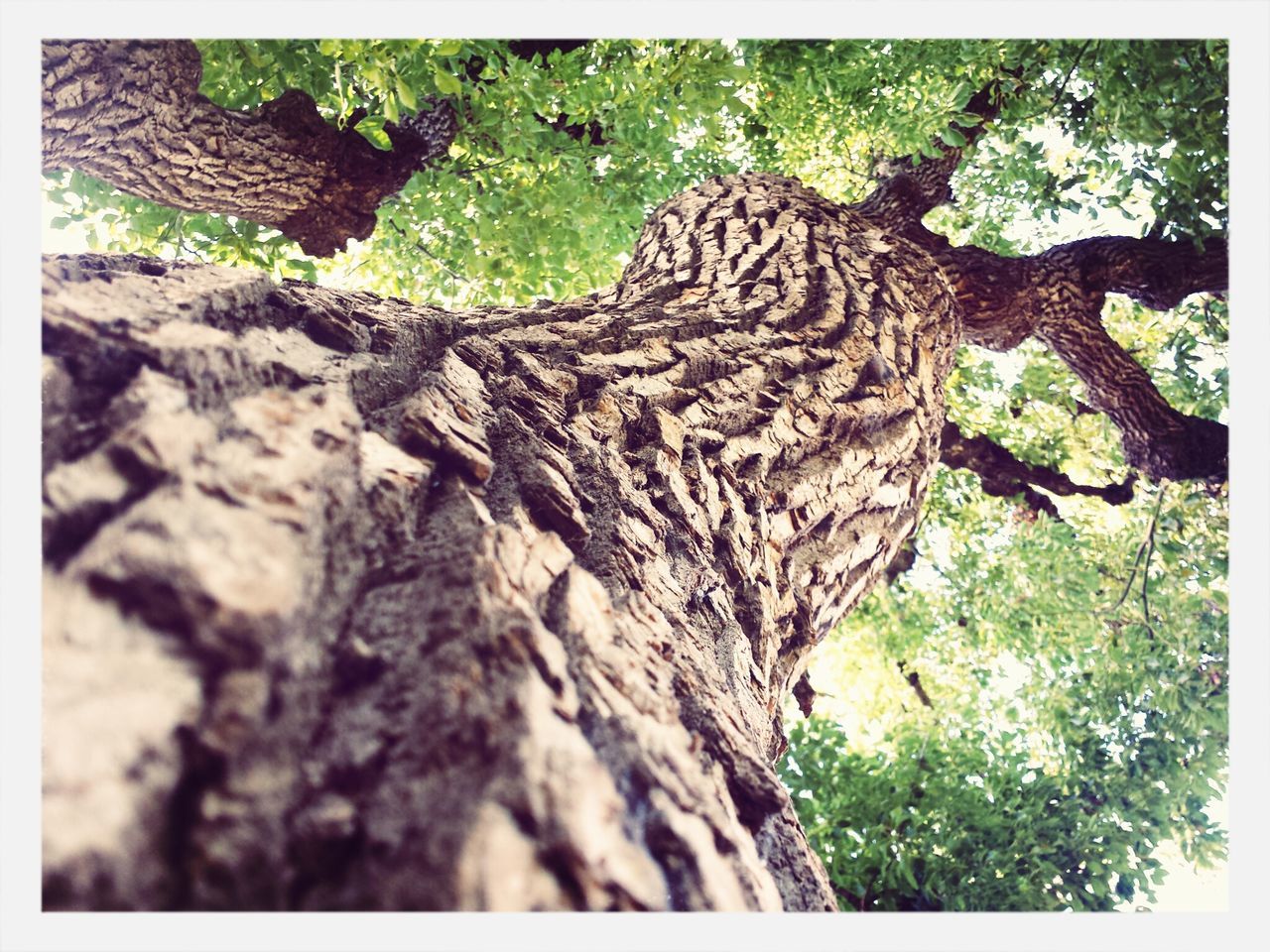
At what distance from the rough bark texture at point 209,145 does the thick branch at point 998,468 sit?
359 cm

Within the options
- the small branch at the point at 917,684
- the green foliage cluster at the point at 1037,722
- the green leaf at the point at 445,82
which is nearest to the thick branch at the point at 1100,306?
the green foliage cluster at the point at 1037,722

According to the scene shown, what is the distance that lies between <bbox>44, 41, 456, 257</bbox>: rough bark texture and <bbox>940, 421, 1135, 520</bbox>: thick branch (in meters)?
3.59

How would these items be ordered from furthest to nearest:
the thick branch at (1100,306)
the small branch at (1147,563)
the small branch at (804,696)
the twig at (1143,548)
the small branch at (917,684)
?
the small branch at (917,684), the twig at (1143,548), the small branch at (1147,563), the thick branch at (1100,306), the small branch at (804,696)

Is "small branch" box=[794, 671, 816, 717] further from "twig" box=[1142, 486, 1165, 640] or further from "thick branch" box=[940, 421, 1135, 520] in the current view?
"thick branch" box=[940, 421, 1135, 520]

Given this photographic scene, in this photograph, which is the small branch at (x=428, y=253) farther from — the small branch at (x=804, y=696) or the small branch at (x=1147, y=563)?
the small branch at (x=1147, y=563)

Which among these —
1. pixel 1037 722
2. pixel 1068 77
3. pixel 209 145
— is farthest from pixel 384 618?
pixel 1037 722

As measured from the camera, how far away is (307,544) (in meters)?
0.91

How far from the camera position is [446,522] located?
1.09 m

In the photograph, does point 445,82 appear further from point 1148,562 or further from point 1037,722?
point 1037,722

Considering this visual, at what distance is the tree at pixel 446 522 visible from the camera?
736mm

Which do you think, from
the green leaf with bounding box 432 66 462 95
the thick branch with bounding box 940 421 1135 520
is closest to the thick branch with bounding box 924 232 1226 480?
the thick branch with bounding box 940 421 1135 520

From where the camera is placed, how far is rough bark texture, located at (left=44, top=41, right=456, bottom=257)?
2330 mm
